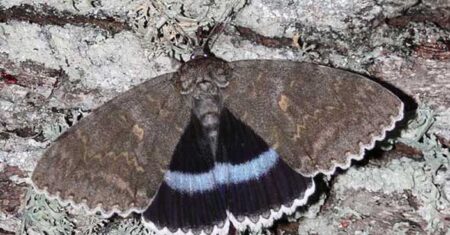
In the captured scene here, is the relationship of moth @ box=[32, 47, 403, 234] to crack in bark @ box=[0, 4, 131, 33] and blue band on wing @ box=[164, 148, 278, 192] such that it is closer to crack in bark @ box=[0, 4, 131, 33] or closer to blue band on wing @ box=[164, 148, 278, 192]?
blue band on wing @ box=[164, 148, 278, 192]

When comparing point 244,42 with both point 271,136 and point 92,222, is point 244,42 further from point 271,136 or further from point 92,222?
point 92,222

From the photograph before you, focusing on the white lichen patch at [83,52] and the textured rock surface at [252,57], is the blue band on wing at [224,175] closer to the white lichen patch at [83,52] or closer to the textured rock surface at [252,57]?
the textured rock surface at [252,57]

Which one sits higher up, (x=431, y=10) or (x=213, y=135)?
(x=431, y=10)

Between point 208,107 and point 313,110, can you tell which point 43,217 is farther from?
point 313,110

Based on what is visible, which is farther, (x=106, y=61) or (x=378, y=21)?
(x=106, y=61)

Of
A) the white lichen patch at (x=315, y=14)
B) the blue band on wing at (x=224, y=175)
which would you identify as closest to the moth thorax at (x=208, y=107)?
the blue band on wing at (x=224, y=175)

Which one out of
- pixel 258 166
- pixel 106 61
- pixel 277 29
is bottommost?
pixel 258 166

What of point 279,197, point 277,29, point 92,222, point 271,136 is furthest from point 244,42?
point 92,222
